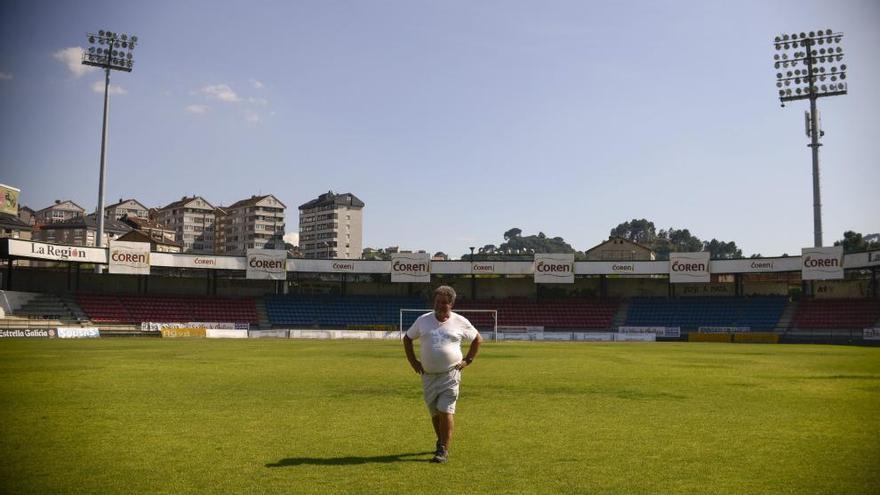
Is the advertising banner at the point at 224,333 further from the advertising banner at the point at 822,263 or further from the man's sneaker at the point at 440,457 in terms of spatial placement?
the advertising banner at the point at 822,263

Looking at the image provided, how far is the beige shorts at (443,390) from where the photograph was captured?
30.6 ft

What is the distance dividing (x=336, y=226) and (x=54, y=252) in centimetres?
11508

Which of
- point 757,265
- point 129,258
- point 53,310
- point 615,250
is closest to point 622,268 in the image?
point 757,265

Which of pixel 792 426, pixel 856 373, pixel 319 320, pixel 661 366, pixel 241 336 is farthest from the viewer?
pixel 319 320

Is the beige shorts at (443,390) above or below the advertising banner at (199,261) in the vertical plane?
below

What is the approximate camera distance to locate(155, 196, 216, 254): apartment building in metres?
179

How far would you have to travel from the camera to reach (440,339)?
9367 millimetres

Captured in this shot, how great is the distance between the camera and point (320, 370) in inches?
968

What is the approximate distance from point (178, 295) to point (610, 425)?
70.6 m

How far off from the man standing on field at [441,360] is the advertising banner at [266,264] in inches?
2676

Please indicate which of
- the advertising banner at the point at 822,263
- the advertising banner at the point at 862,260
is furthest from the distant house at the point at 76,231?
the advertising banner at the point at 862,260

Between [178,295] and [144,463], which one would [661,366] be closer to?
[144,463]

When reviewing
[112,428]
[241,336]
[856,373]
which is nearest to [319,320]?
[241,336]

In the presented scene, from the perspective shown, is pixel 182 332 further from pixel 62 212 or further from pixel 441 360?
pixel 62 212
